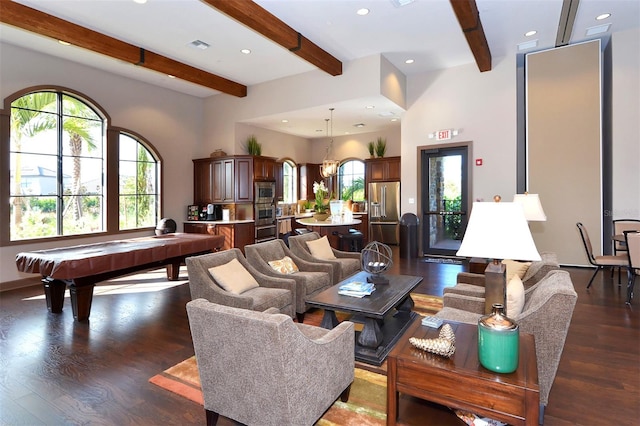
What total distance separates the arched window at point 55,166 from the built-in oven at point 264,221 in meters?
3.22

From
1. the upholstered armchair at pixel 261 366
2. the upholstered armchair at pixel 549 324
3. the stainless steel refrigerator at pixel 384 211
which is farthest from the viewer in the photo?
the stainless steel refrigerator at pixel 384 211

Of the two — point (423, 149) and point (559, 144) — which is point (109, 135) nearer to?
point (423, 149)

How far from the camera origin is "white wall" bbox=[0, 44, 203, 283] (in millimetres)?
5598

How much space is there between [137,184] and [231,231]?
227cm

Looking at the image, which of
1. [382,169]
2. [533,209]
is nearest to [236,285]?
[533,209]

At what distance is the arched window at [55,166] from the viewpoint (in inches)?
225

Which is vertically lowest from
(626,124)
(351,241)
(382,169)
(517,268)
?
(351,241)

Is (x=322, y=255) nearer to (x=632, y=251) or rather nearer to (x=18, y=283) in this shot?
(x=632, y=251)

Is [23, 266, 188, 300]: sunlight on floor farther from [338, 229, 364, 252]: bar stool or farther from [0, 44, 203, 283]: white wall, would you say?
[338, 229, 364, 252]: bar stool

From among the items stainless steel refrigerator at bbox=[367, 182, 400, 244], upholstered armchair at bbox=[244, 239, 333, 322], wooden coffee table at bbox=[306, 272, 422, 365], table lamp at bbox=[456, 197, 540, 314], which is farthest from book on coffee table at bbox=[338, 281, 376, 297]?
stainless steel refrigerator at bbox=[367, 182, 400, 244]

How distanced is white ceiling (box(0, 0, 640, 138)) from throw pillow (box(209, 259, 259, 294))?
3577 millimetres

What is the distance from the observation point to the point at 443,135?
7.31 metres

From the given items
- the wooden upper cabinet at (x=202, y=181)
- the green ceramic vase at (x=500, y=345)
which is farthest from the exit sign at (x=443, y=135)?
the green ceramic vase at (x=500, y=345)

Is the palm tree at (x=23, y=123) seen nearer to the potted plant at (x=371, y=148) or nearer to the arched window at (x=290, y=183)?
the arched window at (x=290, y=183)
